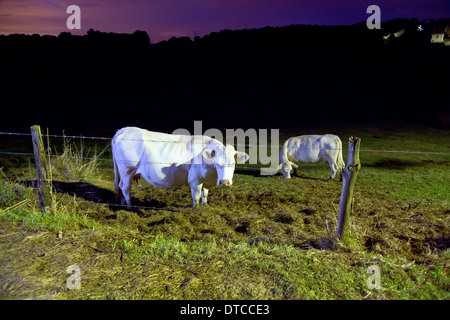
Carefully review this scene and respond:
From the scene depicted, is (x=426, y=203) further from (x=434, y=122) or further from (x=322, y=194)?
(x=434, y=122)

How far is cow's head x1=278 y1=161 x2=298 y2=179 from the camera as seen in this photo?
10.6 m

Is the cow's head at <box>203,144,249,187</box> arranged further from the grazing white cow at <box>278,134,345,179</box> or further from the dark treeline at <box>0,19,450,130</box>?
the dark treeline at <box>0,19,450,130</box>

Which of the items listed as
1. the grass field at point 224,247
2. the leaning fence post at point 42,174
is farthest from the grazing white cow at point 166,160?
the leaning fence post at point 42,174

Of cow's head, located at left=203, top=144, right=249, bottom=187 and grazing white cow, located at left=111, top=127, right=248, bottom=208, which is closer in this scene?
cow's head, located at left=203, top=144, right=249, bottom=187

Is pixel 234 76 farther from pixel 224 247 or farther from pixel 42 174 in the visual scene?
pixel 224 247

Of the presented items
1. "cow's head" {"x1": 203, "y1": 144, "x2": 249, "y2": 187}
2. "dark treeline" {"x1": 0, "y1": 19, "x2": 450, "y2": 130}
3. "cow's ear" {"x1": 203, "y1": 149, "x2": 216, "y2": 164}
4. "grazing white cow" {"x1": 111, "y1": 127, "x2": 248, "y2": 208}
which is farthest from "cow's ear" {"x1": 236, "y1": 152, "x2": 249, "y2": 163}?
"dark treeline" {"x1": 0, "y1": 19, "x2": 450, "y2": 130}

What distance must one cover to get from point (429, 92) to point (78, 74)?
97.4 feet

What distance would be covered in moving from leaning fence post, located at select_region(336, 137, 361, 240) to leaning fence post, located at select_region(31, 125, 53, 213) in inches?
178

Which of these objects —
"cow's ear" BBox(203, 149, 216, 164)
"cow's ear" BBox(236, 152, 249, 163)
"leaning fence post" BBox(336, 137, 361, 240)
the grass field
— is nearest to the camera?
the grass field

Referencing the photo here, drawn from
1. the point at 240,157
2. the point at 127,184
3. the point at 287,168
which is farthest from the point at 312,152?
the point at 127,184

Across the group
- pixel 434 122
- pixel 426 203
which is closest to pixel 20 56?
pixel 434 122

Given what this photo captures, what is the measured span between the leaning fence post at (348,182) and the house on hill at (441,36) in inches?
1221

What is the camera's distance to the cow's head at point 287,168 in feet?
34.8

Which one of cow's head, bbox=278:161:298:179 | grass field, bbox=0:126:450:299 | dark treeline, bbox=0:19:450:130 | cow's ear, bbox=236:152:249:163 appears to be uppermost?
dark treeline, bbox=0:19:450:130
